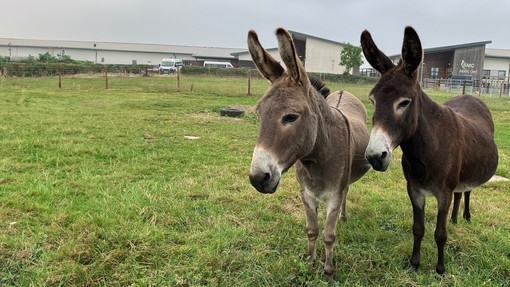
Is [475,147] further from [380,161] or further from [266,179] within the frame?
[266,179]

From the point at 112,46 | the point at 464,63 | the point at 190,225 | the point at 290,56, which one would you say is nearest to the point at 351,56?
the point at 464,63

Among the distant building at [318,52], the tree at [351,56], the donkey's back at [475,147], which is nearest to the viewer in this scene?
the donkey's back at [475,147]

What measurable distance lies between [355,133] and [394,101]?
989 mm

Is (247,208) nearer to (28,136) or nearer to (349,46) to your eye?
(28,136)

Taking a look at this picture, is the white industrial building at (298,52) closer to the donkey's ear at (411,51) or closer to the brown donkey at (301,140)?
the brown donkey at (301,140)

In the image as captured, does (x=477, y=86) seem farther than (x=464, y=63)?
No

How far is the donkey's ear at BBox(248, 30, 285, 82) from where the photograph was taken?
109 inches

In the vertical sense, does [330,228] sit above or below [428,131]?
below

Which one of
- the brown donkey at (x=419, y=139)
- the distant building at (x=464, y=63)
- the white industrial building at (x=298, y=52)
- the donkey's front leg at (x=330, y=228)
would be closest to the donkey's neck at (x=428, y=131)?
the brown donkey at (x=419, y=139)

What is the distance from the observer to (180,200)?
193 inches

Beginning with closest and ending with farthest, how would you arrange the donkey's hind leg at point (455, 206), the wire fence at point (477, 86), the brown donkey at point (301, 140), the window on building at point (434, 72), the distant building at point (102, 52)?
the brown donkey at point (301, 140) → the donkey's hind leg at point (455, 206) → the wire fence at point (477, 86) → the window on building at point (434, 72) → the distant building at point (102, 52)

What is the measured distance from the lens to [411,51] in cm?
293

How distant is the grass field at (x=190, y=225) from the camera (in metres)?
3.34

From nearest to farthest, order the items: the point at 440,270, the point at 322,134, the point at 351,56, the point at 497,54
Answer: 1. the point at 322,134
2. the point at 440,270
3. the point at 351,56
4. the point at 497,54
